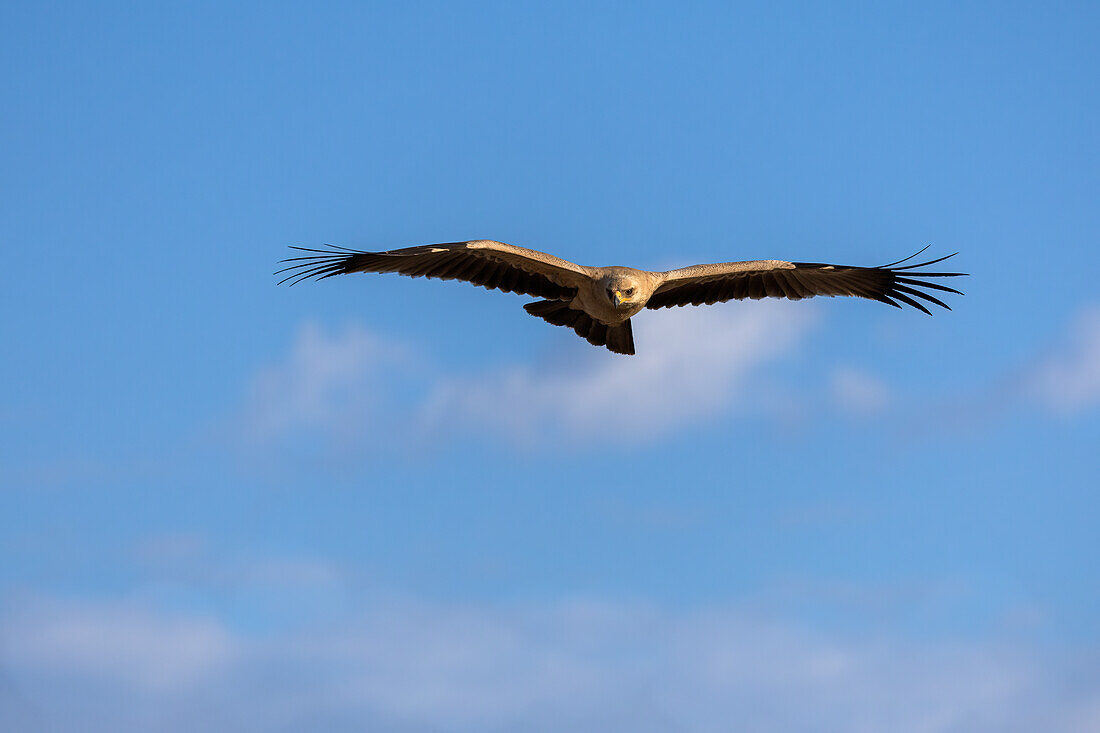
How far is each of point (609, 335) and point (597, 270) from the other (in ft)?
3.99

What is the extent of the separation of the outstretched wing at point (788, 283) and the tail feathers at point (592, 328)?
→ 893 millimetres

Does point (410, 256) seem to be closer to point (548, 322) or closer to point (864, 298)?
point (548, 322)

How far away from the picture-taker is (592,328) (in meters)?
16.6

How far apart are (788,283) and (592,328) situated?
10.6ft

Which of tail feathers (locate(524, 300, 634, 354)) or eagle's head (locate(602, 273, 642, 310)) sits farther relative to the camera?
tail feathers (locate(524, 300, 634, 354))

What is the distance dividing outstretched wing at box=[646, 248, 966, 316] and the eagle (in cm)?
1

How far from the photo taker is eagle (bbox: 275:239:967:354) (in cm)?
1563

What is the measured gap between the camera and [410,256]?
15.8 m

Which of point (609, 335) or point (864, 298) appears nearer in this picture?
point (609, 335)

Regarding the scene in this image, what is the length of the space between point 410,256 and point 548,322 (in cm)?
220

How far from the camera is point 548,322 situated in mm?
16500

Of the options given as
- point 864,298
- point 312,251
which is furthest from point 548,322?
point 864,298

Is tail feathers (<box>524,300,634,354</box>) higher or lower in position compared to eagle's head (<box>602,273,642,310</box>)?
higher

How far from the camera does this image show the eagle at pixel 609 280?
15633 mm
